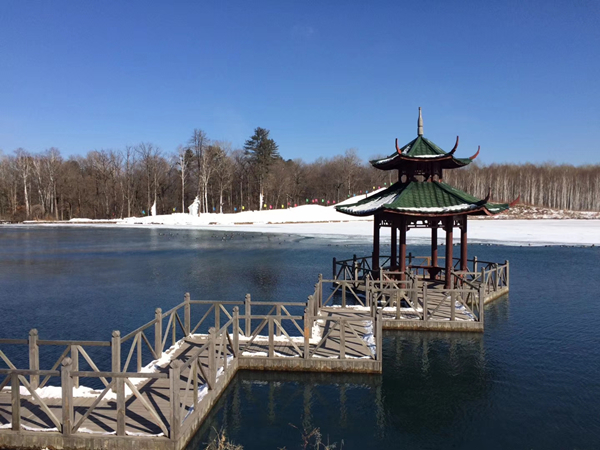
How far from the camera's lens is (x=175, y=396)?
7.59m

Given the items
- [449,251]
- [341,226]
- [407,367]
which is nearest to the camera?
[407,367]

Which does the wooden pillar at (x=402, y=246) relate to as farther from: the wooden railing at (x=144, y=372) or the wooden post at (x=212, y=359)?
the wooden post at (x=212, y=359)

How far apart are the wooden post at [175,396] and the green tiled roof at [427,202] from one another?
12.8 m

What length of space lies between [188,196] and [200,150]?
51.7 feet

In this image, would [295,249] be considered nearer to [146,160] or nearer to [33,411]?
[33,411]

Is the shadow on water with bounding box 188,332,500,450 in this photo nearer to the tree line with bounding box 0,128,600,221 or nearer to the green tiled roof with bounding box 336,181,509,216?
the green tiled roof with bounding box 336,181,509,216

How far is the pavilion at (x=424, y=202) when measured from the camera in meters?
18.5

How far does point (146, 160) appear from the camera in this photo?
9625 centimetres

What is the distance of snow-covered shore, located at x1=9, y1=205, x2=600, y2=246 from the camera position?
51812 millimetres

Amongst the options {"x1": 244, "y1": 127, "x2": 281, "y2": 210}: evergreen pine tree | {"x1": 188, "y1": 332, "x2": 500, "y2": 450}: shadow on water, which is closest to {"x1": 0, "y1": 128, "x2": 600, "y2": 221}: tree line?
{"x1": 244, "y1": 127, "x2": 281, "y2": 210}: evergreen pine tree

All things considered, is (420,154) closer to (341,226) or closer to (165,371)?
(165,371)

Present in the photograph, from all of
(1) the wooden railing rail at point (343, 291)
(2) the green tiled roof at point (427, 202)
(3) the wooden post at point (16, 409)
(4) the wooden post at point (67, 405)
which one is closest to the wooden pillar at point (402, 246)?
(2) the green tiled roof at point (427, 202)

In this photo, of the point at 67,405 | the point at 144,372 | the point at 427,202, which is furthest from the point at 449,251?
the point at 67,405

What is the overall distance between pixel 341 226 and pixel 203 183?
29.5 m
